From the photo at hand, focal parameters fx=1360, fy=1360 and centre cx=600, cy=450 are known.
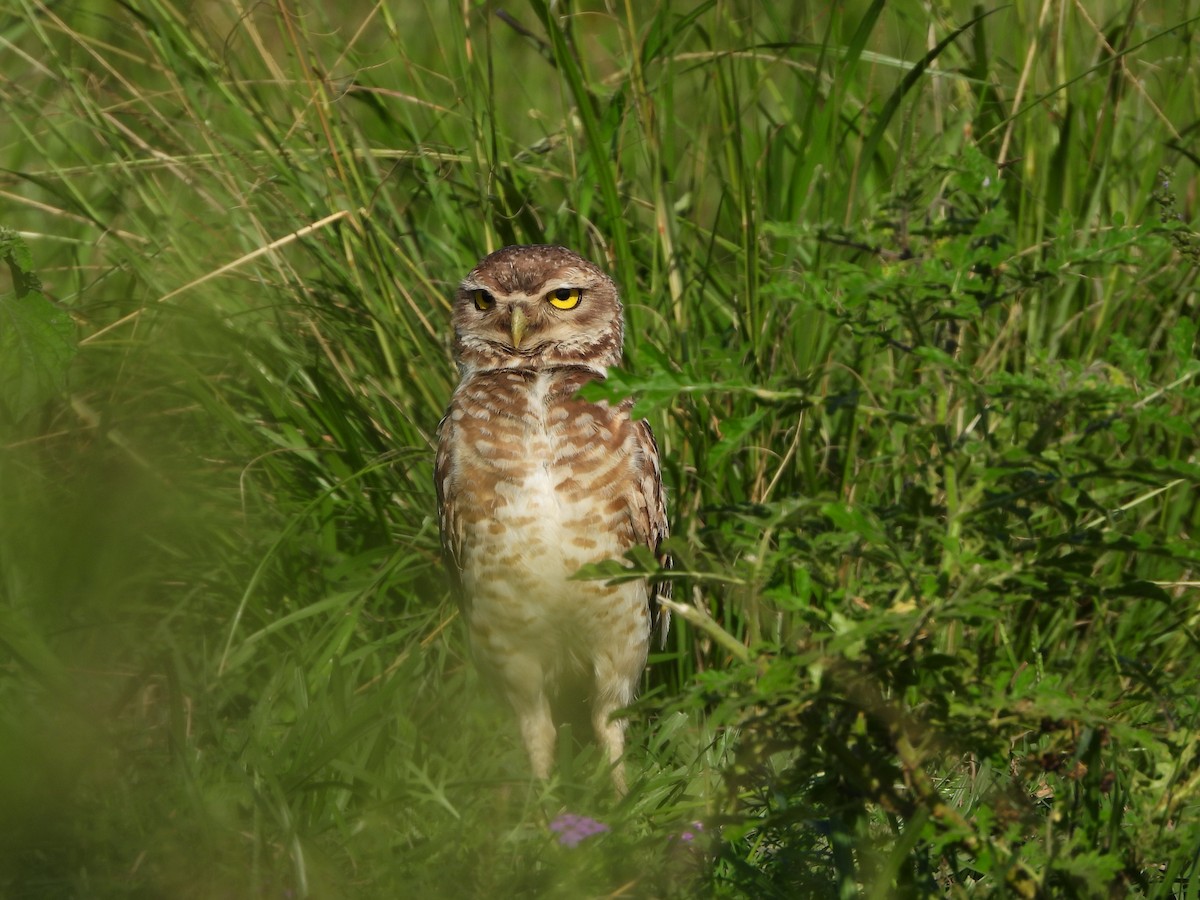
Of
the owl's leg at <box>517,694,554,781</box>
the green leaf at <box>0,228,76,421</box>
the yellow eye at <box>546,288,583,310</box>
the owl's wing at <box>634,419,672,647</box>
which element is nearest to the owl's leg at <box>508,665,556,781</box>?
the owl's leg at <box>517,694,554,781</box>

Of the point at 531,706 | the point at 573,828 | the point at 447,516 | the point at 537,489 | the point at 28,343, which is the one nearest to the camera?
the point at 573,828

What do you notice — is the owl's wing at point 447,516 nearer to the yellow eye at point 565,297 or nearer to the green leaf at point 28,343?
the yellow eye at point 565,297

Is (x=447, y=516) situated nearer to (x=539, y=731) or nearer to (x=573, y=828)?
(x=539, y=731)

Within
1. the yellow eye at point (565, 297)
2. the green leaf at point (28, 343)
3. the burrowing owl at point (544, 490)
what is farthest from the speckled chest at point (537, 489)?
the green leaf at point (28, 343)

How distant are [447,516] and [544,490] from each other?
31 centimetres

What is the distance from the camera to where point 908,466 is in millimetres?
3230

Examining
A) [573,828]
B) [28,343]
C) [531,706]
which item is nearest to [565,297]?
[531,706]

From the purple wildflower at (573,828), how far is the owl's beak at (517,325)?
1.46 metres

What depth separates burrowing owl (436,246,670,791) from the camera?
3492 mm

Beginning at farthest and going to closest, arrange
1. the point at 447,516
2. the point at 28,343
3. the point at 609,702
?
the point at 609,702 → the point at 447,516 → the point at 28,343

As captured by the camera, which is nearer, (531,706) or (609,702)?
(531,706)

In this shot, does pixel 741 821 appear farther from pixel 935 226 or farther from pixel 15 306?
pixel 15 306

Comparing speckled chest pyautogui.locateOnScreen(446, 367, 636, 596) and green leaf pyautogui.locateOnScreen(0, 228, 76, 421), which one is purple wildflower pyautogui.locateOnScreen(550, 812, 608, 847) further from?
green leaf pyautogui.locateOnScreen(0, 228, 76, 421)

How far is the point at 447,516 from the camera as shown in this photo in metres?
3.62
